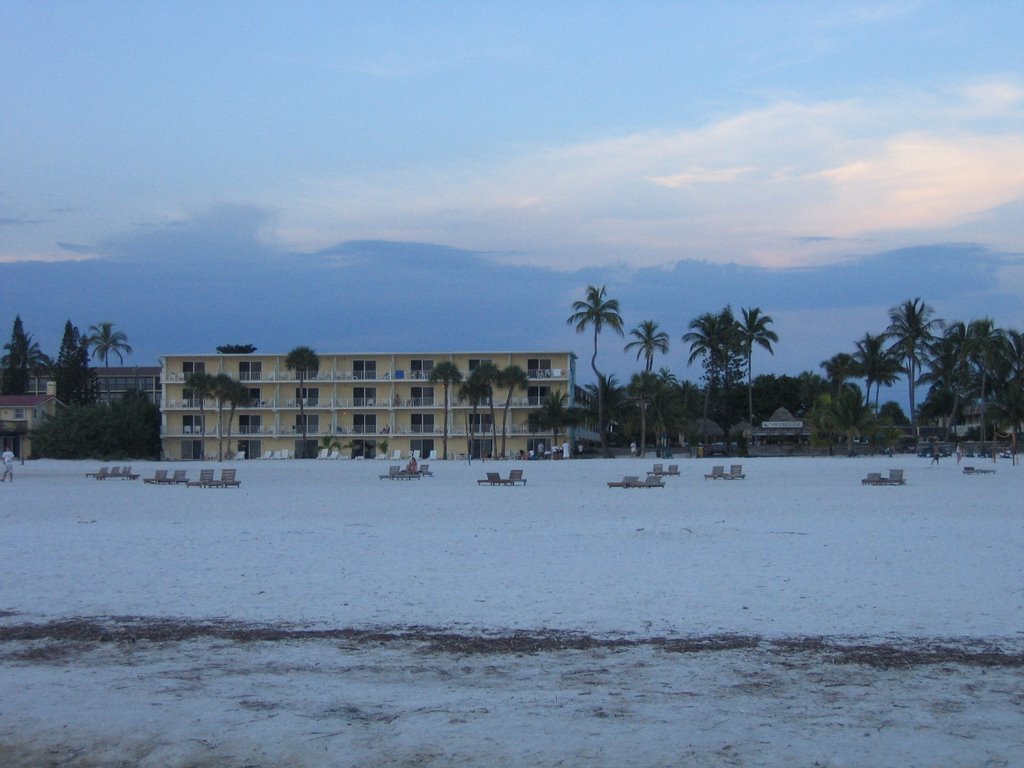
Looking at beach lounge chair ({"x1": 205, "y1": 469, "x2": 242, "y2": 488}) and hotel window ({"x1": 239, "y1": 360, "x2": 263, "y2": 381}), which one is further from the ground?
hotel window ({"x1": 239, "y1": 360, "x2": 263, "y2": 381})

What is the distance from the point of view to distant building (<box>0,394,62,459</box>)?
79.0 metres

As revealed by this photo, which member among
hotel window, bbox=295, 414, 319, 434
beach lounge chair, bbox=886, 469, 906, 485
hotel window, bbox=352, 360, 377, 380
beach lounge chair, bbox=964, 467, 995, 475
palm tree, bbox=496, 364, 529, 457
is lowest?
beach lounge chair, bbox=964, 467, 995, 475

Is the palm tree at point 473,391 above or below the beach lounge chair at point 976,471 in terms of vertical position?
above

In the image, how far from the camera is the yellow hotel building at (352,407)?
8275 centimetres

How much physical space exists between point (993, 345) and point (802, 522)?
6307 cm

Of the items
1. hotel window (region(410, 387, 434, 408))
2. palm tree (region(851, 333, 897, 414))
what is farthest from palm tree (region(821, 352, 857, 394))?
hotel window (region(410, 387, 434, 408))

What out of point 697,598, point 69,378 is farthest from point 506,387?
point 697,598

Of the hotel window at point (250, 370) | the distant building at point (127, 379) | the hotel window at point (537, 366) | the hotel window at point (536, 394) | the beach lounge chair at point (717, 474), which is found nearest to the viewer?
the beach lounge chair at point (717, 474)

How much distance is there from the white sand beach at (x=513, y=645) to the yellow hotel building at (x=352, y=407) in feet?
214

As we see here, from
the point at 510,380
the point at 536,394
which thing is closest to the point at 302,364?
the point at 510,380

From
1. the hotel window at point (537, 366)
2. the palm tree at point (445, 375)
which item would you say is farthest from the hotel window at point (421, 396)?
the hotel window at point (537, 366)

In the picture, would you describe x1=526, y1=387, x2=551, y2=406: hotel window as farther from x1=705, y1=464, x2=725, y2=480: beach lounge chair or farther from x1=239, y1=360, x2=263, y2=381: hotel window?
x1=705, y1=464, x2=725, y2=480: beach lounge chair

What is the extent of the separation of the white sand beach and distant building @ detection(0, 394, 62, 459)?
223 ft

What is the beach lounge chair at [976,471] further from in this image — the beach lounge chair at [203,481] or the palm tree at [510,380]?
the palm tree at [510,380]
